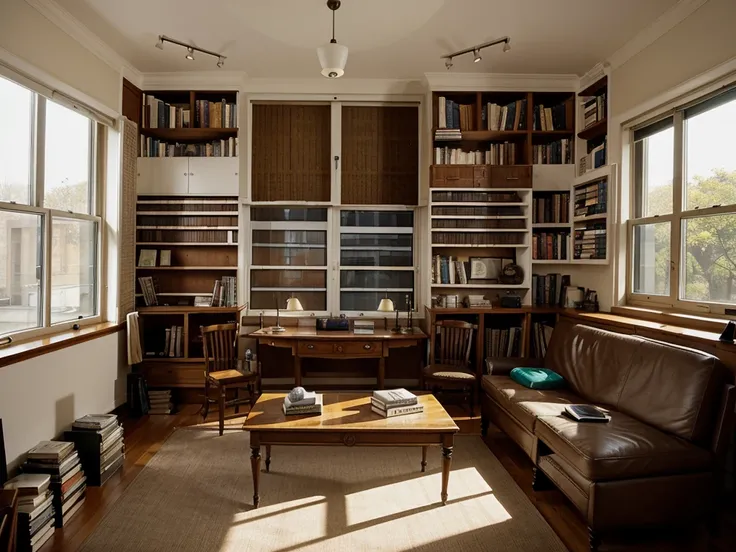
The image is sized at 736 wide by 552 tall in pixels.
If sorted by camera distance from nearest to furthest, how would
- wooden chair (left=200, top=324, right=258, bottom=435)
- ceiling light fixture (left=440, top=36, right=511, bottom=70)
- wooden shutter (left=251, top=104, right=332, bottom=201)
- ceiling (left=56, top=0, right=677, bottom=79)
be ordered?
1. ceiling (left=56, top=0, right=677, bottom=79)
2. ceiling light fixture (left=440, top=36, right=511, bottom=70)
3. wooden chair (left=200, top=324, right=258, bottom=435)
4. wooden shutter (left=251, top=104, right=332, bottom=201)

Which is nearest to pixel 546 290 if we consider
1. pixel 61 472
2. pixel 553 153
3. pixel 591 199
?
pixel 591 199

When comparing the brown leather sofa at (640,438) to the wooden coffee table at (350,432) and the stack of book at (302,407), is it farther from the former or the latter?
the stack of book at (302,407)

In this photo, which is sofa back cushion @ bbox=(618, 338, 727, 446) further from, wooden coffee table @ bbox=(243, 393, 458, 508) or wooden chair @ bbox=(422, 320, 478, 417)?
wooden chair @ bbox=(422, 320, 478, 417)

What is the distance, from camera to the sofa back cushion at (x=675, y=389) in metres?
2.52

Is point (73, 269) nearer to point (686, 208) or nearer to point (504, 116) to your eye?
point (504, 116)

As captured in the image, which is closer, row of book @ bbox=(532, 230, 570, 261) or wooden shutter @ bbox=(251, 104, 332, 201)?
row of book @ bbox=(532, 230, 570, 261)

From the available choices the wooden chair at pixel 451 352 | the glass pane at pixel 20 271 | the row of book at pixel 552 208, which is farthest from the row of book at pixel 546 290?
the glass pane at pixel 20 271

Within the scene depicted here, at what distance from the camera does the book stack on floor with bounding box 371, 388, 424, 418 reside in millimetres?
2990

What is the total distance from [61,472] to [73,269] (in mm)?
1851

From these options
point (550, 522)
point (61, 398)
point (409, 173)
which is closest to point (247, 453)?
point (61, 398)

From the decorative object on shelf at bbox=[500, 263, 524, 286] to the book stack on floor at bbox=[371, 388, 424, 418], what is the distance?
2.31 m

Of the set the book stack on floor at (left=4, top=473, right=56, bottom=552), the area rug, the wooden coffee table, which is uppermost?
the wooden coffee table

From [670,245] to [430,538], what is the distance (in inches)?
113

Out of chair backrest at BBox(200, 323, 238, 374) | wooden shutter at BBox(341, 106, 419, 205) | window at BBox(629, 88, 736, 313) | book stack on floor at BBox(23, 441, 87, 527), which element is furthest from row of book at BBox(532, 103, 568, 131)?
book stack on floor at BBox(23, 441, 87, 527)
